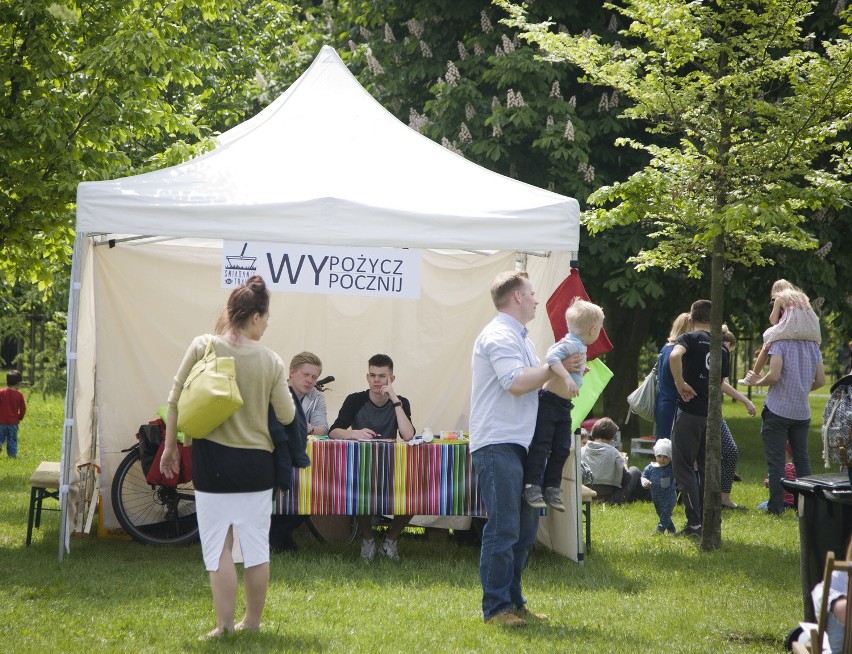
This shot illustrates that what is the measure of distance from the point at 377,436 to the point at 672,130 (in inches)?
125

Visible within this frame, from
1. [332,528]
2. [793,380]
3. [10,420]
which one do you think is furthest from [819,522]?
[10,420]

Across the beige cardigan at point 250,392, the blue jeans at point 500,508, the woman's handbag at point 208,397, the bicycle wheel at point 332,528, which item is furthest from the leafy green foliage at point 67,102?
the blue jeans at point 500,508

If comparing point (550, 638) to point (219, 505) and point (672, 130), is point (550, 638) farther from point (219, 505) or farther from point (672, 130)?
point (672, 130)

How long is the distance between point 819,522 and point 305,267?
372 centimetres

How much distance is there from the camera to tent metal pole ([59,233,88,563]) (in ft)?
23.1

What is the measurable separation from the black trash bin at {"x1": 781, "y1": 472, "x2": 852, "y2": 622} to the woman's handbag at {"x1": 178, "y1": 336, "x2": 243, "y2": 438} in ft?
8.28

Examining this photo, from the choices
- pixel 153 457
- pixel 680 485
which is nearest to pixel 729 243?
pixel 680 485

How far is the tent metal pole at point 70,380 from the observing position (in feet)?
23.1

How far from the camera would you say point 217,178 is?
25.1 ft

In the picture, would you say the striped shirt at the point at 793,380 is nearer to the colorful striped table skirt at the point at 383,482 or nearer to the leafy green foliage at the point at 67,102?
the colorful striped table skirt at the point at 383,482

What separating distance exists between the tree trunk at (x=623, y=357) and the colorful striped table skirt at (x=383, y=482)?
9.55 meters

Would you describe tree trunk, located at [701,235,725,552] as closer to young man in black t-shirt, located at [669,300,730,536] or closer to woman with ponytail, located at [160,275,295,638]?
young man in black t-shirt, located at [669,300,730,536]

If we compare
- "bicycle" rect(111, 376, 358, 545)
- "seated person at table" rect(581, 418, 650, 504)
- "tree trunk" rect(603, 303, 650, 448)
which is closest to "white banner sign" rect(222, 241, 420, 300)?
"bicycle" rect(111, 376, 358, 545)

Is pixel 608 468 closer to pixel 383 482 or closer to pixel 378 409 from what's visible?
pixel 378 409
